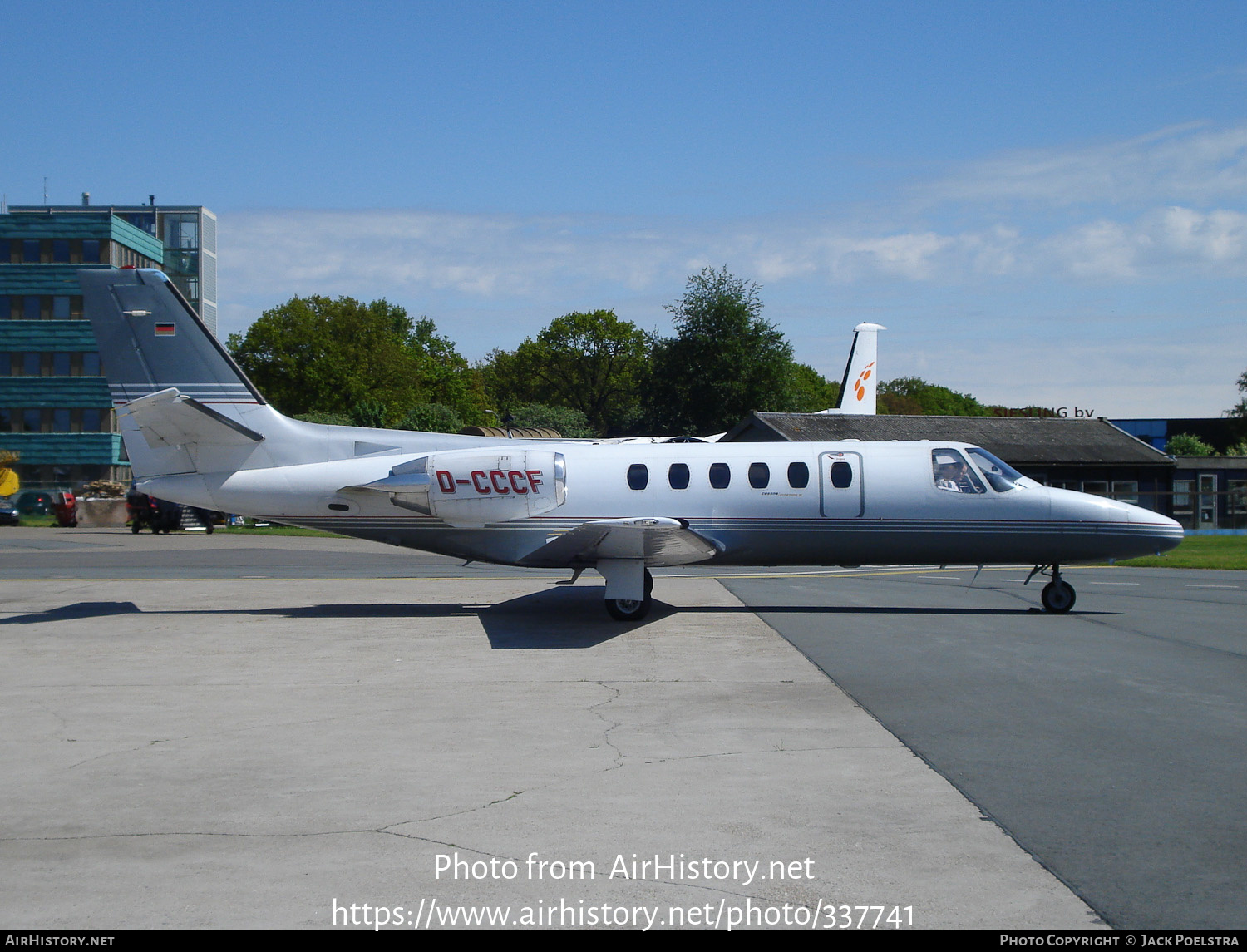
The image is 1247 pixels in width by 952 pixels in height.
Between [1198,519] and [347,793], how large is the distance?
43929 mm

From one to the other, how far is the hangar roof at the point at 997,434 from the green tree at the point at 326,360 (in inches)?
1537

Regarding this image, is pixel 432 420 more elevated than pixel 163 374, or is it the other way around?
pixel 432 420

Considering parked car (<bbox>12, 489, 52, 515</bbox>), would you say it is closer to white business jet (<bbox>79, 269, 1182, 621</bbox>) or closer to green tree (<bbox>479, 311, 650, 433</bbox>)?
green tree (<bbox>479, 311, 650, 433</bbox>)

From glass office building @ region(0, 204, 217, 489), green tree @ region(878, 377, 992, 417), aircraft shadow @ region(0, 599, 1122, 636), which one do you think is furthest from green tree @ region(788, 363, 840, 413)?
aircraft shadow @ region(0, 599, 1122, 636)

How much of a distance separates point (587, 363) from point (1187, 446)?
50.5 m

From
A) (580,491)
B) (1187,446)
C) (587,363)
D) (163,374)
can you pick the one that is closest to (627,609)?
(580,491)

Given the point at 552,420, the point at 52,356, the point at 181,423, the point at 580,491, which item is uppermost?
the point at 52,356

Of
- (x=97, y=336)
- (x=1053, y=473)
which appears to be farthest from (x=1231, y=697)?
(x=1053, y=473)

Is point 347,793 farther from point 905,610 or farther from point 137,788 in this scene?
point 905,610

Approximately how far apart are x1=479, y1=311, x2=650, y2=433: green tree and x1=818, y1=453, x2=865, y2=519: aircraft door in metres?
72.0

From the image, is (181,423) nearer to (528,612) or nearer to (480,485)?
(480,485)

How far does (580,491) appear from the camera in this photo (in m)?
15.7

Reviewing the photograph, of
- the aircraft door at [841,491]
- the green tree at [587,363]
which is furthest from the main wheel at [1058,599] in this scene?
Answer: the green tree at [587,363]

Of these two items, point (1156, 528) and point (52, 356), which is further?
point (52, 356)
